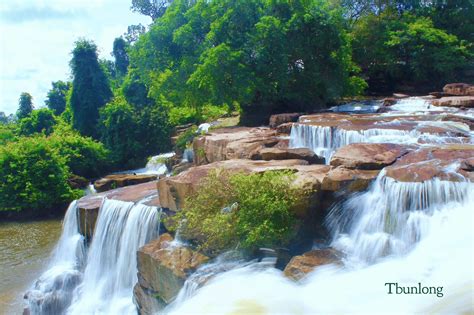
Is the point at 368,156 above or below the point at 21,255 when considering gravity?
above

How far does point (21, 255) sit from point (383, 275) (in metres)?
10.7

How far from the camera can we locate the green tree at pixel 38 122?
26.1 metres

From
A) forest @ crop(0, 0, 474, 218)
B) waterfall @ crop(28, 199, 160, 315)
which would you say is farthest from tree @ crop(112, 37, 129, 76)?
waterfall @ crop(28, 199, 160, 315)

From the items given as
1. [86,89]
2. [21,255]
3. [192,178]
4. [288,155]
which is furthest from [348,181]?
[86,89]

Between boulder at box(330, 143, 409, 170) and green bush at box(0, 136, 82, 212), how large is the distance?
464 inches

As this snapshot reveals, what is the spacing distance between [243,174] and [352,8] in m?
21.4

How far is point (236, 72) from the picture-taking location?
14.9 metres

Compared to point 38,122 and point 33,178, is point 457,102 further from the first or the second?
point 38,122

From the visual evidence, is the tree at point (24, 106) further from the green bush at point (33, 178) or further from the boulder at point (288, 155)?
the boulder at point (288, 155)

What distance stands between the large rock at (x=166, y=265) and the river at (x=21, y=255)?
404 centimetres

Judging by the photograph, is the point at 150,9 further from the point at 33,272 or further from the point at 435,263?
the point at 435,263

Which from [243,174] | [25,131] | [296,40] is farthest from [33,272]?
[25,131]

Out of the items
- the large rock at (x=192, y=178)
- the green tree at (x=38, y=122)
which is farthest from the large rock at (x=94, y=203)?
the green tree at (x=38, y=122)

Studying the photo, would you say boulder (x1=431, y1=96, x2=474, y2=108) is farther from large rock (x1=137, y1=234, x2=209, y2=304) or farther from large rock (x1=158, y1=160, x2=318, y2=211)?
large rock (x1=137, y1=234, x2=209, y2=304)
